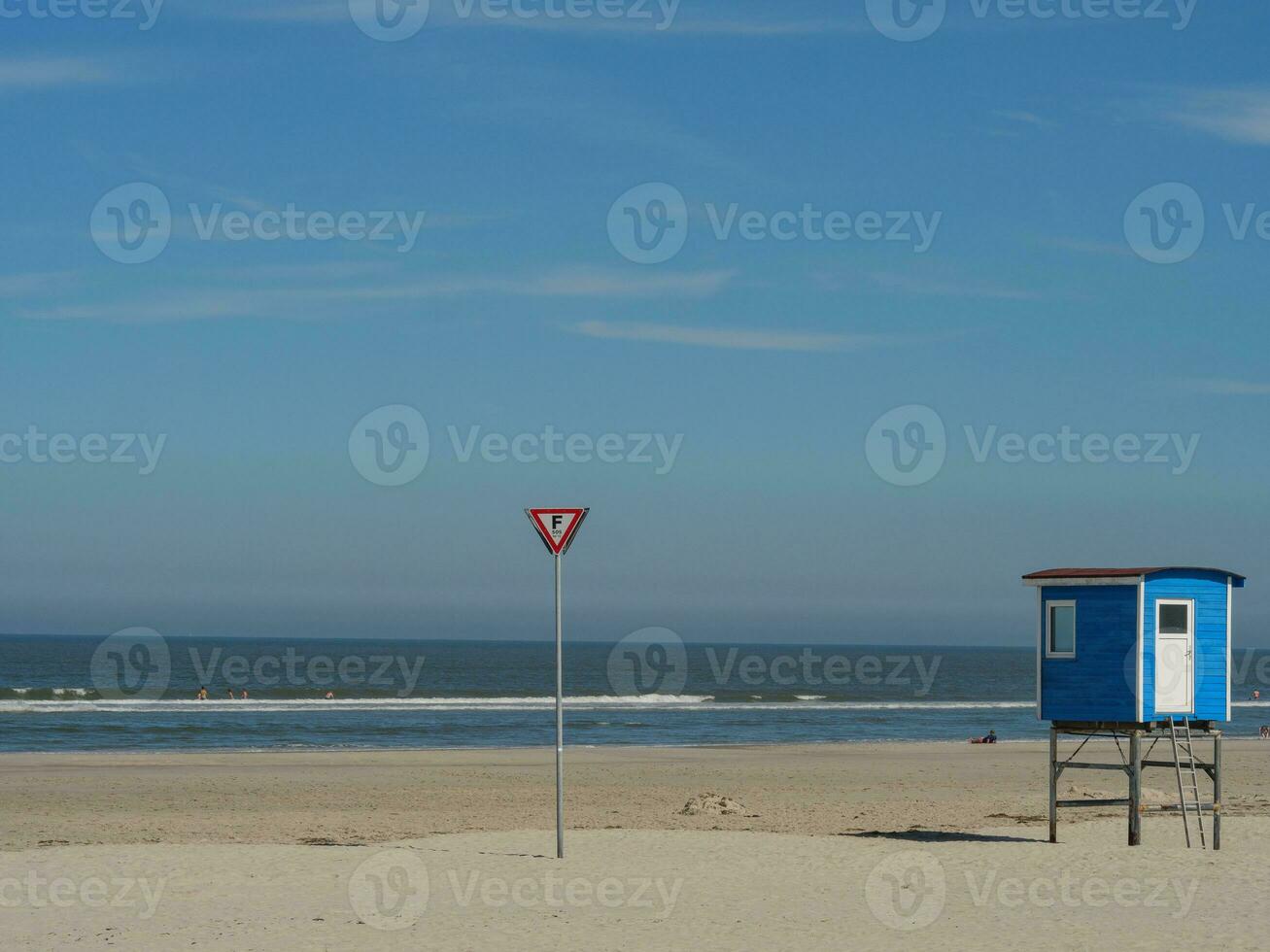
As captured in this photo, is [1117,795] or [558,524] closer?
[558,524]

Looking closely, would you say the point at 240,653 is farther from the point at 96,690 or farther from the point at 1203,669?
the point at 1203,669

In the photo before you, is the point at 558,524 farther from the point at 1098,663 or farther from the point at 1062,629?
the point at 1098,663

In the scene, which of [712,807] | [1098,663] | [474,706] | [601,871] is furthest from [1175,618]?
[474,706]

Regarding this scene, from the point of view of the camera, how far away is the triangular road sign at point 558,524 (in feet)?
56.5

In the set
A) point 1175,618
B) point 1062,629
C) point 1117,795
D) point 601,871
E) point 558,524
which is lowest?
point 1117,795

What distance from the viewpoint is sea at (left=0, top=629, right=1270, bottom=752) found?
50844mm

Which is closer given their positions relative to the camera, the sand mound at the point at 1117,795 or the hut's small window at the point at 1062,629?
the hut's small window at the point at 1062,629

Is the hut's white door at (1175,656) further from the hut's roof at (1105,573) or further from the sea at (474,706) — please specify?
the sea at (474,706)

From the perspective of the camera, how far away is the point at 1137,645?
2041cm

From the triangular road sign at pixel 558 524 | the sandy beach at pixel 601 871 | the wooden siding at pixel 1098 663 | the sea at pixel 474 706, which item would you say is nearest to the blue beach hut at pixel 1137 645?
the wooden siding at pixel 1098 663

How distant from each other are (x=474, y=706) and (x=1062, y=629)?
53730 mm

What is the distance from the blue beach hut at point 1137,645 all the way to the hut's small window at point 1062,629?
1 centimetres

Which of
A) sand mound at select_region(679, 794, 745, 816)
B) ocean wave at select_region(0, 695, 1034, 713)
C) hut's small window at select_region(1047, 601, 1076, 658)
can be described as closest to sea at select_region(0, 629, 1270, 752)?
ocean wave at select_region(0, 695, 1034, 713)

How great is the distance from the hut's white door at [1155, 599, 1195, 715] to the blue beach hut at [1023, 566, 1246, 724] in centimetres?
1
